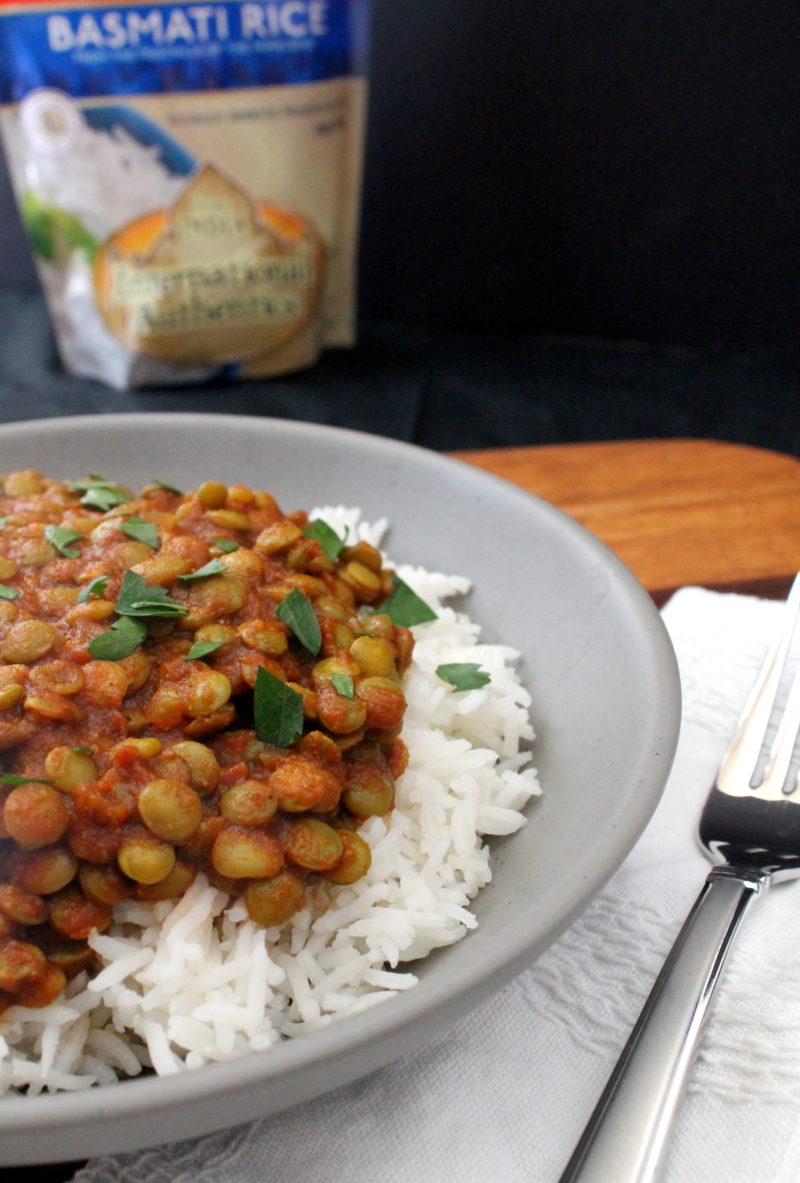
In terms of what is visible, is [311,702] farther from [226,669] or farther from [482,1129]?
[482,1129]

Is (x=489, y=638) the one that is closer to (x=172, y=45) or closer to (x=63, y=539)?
(x=63, y=539)

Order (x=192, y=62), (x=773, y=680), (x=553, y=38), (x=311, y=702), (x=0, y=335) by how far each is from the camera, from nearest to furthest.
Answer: (x=311, y=702), (x=773, y=680), (x=192, y=62), (x=553, y=38), (x=0, y=335)

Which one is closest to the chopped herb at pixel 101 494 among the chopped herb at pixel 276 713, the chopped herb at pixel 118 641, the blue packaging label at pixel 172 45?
the chopped herb at pixel 118 641

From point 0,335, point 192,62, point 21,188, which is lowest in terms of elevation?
point 0,335

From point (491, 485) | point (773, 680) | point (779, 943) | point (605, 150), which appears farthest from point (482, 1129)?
point (605, 150)

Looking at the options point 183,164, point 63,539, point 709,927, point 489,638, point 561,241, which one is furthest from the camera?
point 561,241

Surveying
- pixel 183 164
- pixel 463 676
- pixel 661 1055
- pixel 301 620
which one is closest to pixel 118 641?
pixel 301 620

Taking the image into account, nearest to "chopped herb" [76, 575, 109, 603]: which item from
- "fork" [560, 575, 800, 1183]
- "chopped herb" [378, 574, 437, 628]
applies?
"chopped herb" [378, 574, 437, 628]
